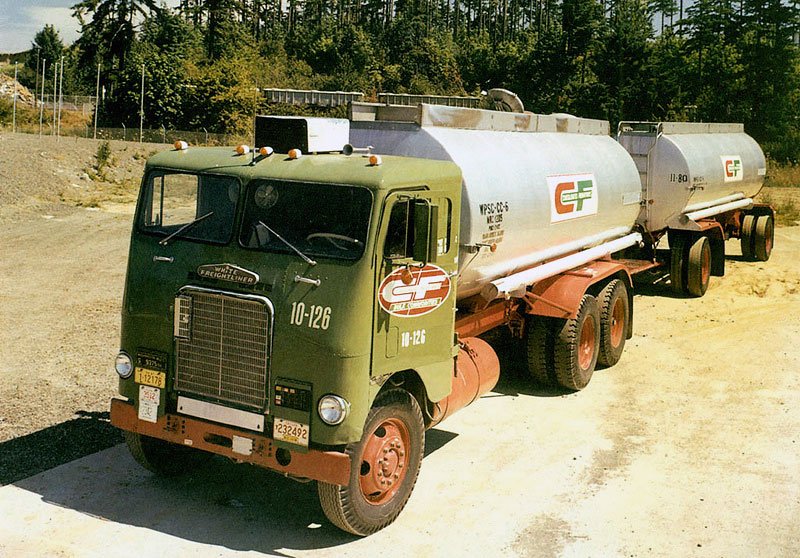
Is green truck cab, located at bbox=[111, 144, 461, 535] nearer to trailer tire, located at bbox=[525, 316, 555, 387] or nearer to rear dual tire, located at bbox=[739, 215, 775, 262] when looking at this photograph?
trailer tire, located at bbox=[525, 316, 555, 387]

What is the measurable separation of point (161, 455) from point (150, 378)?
3.82 feet

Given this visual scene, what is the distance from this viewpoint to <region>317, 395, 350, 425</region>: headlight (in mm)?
6855

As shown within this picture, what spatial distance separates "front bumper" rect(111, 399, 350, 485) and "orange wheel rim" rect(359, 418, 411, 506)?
0.50 m

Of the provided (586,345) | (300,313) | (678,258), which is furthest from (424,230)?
(678,258)

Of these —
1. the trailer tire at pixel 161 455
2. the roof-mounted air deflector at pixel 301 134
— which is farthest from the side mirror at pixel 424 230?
the trailer tire at pixel 161 455

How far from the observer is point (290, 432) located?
276 inches

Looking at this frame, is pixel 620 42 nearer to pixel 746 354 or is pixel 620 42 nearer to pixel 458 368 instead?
pixel 746 354

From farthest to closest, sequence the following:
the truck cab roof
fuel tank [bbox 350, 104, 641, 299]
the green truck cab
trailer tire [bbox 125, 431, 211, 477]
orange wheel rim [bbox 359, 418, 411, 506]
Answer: fuel tank [bbox 350, 104, 641, 299] < trailer tire [bbox 125, 431, 211, 477] < orange wheel rim [bbox 359, 418, 411, 506] < the truck cab roof < the green truck cab

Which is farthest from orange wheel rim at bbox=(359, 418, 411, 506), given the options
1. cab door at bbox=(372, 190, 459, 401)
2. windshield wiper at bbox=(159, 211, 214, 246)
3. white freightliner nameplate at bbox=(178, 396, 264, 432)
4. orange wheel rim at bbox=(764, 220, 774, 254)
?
orange wheel rim at bbox=(764, 220, 774, 254)

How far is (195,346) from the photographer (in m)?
7.36

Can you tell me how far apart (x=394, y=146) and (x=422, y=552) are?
169 inches

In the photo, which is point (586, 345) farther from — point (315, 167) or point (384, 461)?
point (315, 167)

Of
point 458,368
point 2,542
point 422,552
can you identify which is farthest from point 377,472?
point 2,542

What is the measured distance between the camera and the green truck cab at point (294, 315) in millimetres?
6965
